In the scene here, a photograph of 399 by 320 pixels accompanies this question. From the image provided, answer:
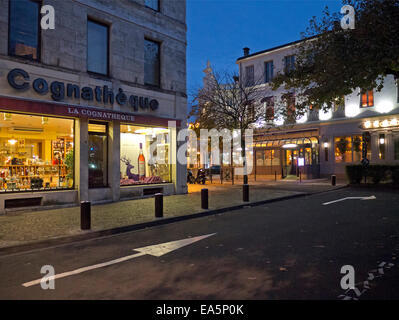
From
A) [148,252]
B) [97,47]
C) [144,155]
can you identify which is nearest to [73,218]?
[148,252]

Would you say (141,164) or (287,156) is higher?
(287,156)

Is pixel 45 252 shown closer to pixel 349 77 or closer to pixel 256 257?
pixel 256 257

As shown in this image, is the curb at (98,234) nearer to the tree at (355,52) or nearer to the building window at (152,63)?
the tree at (355,52)

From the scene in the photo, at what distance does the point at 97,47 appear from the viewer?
1252 cm

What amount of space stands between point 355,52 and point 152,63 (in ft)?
31.1

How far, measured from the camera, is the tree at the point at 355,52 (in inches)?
271

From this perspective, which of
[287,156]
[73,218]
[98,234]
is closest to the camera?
[98,234]

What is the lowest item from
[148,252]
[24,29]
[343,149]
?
[148,252]

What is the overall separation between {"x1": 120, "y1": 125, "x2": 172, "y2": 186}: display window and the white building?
7.31 meters

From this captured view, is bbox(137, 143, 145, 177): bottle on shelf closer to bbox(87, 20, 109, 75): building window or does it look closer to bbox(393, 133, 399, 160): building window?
bbox(87, 20, 109, 75): building window

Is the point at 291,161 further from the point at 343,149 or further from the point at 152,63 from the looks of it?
the point at 152,63

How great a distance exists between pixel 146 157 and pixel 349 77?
9953 mm

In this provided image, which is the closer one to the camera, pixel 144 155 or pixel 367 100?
pixel 144 155

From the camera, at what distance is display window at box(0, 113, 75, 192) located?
34.6ft
